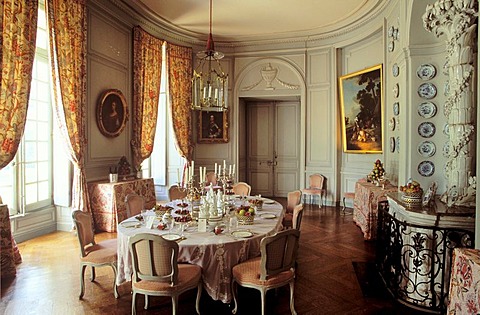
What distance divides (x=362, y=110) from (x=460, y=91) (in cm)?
425

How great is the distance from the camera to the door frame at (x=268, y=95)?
8617mm

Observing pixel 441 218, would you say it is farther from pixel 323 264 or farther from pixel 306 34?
pixel 306 34

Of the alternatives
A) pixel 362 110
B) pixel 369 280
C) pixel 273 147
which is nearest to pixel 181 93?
pixel 273 147

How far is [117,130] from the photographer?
653cm

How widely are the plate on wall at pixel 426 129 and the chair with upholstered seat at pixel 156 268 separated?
3.38 meters

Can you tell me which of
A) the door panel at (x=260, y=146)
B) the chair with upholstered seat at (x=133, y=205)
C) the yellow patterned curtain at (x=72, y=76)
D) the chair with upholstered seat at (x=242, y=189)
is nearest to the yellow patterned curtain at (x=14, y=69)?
the yellow patterned curtain at (x=72, y=76)

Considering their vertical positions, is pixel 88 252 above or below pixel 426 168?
below

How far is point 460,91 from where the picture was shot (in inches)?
130

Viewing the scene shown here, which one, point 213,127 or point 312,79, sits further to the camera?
point 213,127

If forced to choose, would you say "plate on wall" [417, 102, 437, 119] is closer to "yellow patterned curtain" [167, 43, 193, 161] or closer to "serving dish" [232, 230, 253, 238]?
"serving dish" [232, 230, 253, 238]

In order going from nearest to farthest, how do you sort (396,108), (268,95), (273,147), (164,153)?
(396,108)
(164,153)
(268,95)
(273,147)

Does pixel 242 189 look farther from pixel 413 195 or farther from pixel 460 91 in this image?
pixel 460 91

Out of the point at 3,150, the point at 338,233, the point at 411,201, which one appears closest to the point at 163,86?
the point at 3,150

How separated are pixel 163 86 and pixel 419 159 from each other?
20.5ft
